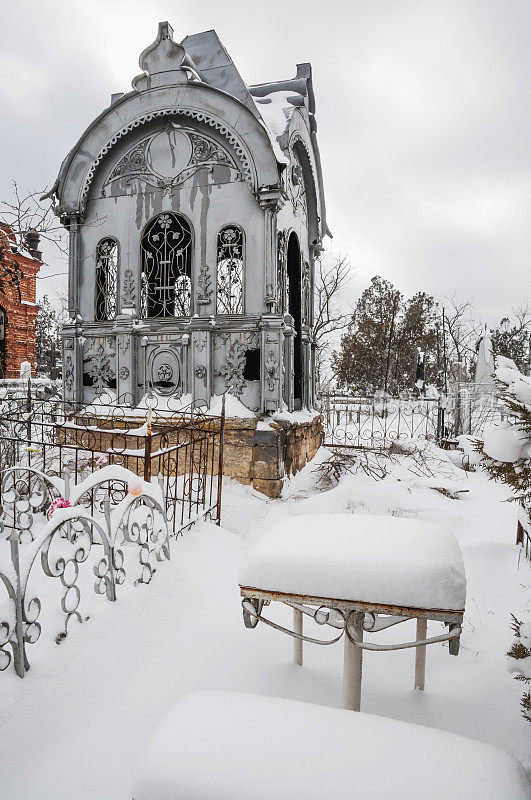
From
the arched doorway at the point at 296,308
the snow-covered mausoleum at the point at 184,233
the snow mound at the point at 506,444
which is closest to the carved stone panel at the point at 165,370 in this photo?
the snow-covered mausoleum at the point at 184,233

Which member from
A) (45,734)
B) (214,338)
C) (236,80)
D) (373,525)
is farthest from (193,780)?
(236,80)

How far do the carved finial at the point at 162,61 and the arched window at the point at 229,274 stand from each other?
2.56 meters

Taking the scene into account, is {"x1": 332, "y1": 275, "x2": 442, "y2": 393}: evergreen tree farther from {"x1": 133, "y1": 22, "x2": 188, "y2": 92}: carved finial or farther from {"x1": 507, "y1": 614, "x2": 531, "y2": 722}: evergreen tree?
{"x1": 507, "y1": 614, "x2": 531, "y2": 722}: evergreen tree

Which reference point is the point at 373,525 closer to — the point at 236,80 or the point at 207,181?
the point at 207,181

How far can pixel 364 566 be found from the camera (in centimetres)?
214

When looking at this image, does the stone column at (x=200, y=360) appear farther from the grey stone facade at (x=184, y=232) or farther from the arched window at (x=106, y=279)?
the arched window at (x=106, y=279)

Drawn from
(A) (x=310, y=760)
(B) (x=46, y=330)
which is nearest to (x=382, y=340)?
(B) (x=46, y=330)

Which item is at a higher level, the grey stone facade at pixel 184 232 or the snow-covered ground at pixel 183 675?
the grey stone facade at pixel 184 232

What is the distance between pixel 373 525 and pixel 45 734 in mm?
1901

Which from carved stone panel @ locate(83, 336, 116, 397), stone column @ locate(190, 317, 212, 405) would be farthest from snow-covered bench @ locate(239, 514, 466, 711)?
carved stone panel @ locate(83, 336, 116, 397)

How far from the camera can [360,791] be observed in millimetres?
1237

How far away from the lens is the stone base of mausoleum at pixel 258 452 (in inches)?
277

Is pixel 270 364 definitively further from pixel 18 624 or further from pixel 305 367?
pixel 18 624

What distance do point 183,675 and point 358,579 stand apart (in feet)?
4.70
